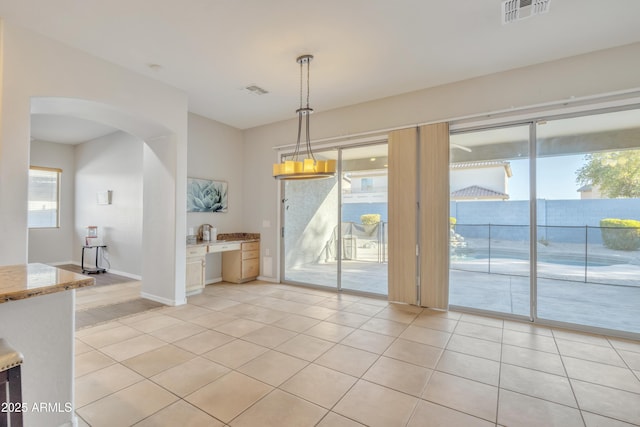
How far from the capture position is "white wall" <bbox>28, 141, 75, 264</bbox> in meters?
7.42

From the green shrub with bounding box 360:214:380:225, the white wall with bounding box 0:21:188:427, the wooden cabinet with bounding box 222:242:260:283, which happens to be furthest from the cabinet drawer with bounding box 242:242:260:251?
the green shrub with bounding box 360:214:380:225

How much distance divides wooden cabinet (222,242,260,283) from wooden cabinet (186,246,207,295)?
2.64 ft

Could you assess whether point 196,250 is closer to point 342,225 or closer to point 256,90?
point 342,225

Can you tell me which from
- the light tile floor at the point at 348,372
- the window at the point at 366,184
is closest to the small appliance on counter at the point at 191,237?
the light tile floor at the point at 348,372

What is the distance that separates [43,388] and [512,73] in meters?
5.36

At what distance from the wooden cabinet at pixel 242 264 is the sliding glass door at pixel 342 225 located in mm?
639

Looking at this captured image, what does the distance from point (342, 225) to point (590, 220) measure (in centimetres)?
335

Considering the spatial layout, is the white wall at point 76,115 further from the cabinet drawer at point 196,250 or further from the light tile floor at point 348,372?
the light tile floor at point 348,372

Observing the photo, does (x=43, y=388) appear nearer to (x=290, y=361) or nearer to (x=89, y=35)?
(x=290, y=361)

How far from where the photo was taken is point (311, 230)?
5.88 m

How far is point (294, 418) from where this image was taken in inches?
80.4

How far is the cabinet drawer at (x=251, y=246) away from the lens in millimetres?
5961

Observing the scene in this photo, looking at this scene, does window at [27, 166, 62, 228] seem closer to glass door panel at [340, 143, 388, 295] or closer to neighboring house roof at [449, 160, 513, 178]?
glass door panel at [340, 143, 388, 295]

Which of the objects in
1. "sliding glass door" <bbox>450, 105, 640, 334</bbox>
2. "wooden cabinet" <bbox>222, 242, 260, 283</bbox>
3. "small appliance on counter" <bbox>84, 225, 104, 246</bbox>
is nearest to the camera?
"sliding glass door" <bbox>450, 105, 640, 334</bbox>
